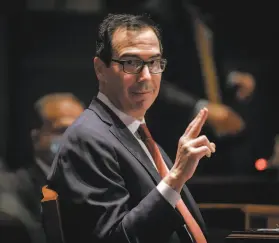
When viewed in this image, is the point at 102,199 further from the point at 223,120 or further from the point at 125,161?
the point at 223,120

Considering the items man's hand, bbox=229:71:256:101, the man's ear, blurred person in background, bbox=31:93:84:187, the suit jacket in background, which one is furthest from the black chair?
man's hand, bbox=229:71:256:101

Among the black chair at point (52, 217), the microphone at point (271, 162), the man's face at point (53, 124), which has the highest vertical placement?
the black chair at point (52, 217)

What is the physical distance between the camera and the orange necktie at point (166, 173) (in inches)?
77.0

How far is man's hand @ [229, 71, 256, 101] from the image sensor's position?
4023 millimetres

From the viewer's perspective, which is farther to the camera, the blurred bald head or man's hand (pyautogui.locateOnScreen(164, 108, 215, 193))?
the blurred bald head

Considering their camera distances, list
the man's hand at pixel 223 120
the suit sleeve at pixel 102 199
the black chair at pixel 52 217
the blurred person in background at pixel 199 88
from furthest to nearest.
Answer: the man's hand at pixel 223 120
the blurred person in background at pixel 199 88
the black chair at pixel 52 217
the suit sleeve at pixel 102 199

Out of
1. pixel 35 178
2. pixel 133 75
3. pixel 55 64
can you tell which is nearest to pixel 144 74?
pixel 133 75

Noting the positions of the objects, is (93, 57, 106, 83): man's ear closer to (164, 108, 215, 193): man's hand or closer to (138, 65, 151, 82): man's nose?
(138, 65, 151, 82): man's nose

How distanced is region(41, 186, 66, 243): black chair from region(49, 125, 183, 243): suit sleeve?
4cm

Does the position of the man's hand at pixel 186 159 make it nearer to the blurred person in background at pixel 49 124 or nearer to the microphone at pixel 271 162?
the blurred person in background at pixel 49 124

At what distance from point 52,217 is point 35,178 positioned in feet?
4.71

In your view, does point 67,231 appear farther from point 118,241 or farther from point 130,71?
point 130,71

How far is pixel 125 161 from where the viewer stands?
6.16ft

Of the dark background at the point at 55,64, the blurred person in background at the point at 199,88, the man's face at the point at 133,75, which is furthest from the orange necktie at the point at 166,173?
the dark background at the point at 55,64
